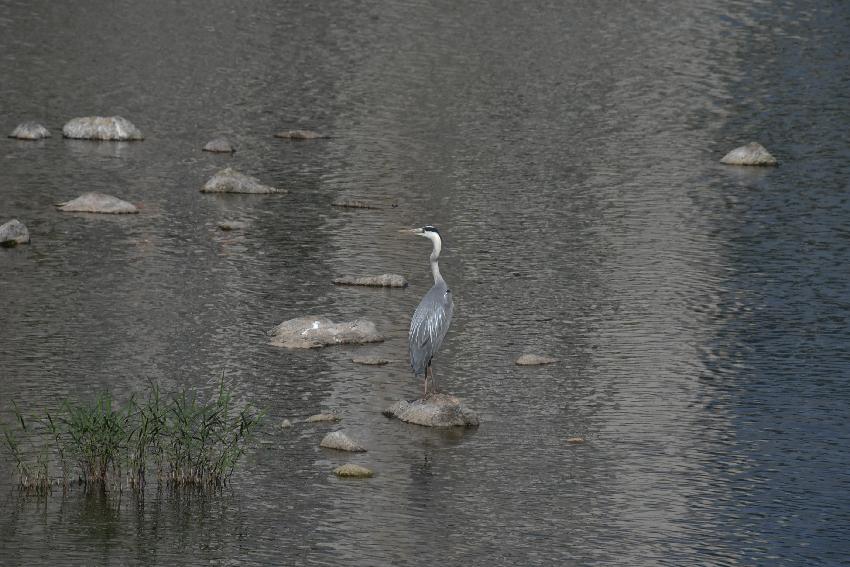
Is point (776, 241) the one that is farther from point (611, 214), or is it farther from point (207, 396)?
point (207, 396)

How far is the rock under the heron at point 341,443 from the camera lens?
17.2 meters

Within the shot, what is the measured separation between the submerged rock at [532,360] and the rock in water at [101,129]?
16.0m

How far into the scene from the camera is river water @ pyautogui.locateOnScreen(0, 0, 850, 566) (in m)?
15.5

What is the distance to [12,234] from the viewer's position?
25.4 m

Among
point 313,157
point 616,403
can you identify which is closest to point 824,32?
point 313,157

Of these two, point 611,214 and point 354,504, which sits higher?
point 611,214

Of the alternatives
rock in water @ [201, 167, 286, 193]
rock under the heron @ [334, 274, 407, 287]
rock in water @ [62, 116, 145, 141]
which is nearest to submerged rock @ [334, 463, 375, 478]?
rock under the heron @ [334, 274, 407, 287]

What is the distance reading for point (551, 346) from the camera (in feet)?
70.5

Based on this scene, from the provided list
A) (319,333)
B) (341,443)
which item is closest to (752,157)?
(319,333)

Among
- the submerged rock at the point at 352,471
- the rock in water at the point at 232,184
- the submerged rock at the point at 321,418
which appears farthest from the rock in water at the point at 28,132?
the submerged rock at the point at 352,471

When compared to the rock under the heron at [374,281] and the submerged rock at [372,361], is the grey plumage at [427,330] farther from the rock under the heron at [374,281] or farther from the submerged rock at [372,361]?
the rock under the heron at [374,281]

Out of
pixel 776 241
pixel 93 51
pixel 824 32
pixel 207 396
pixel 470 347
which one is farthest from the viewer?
pixel 824 32

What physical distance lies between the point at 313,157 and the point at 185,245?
8140mm

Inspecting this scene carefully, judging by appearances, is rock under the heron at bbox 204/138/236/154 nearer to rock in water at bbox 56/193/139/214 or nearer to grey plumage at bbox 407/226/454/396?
rock in water at bbox 56/193/139/214
